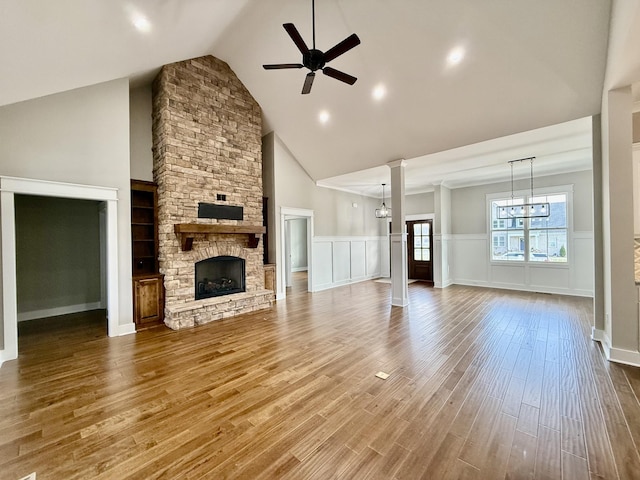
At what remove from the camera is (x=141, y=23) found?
3.08 metres

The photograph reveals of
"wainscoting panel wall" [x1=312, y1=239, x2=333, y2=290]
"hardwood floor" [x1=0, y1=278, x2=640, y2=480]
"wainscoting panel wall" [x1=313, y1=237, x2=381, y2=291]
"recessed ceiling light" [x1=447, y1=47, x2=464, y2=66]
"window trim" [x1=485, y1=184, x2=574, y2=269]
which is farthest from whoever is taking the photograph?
"wainscoting panel wall" [x1=313, y1=237, x2=381, y2=291]

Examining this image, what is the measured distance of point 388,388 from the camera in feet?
8.28

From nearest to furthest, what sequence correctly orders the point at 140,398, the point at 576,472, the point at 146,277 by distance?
the point at 576,472
the point at 140,398
the point at 146,277

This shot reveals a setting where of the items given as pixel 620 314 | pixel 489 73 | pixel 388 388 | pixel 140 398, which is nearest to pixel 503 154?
pixel 489 73

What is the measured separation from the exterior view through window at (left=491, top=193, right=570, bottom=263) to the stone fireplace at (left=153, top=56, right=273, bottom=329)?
6.38m

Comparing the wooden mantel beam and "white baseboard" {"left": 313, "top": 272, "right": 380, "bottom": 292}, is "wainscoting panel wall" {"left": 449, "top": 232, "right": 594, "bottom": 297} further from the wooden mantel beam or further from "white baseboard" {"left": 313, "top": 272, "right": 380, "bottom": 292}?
the wooden mantel beam

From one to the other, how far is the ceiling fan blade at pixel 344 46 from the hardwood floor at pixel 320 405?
3445 mm

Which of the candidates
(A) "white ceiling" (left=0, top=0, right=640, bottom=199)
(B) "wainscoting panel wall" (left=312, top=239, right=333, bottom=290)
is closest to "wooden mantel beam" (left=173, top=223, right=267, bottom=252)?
(A) "white ceiling" (left=0, top=0, right=640, bottom=199)

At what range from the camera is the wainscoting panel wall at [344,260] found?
7.48 metres

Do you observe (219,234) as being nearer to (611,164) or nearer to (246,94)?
(246,94)

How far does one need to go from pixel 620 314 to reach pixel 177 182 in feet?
20.8

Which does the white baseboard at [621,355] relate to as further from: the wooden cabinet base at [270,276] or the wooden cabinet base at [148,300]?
the wooden cabinet base at [148,300]

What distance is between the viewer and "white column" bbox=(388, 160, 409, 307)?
5.47 metres

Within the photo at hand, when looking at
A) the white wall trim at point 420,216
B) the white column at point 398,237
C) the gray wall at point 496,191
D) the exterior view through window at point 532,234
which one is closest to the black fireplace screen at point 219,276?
the white column at point 398,237
